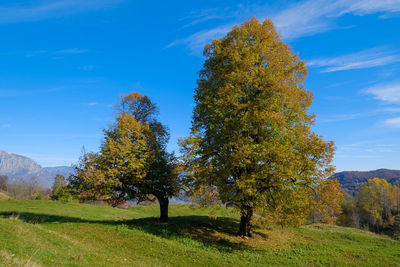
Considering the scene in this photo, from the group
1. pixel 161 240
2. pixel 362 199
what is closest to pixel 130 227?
pixel 161 240

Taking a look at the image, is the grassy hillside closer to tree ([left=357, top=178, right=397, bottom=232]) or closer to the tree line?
the tree line

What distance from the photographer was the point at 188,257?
1509 centimetres

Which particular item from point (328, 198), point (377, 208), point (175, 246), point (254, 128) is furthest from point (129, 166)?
point (377, 208)

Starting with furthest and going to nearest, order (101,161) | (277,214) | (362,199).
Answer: (362,199) < (101,161) < (277,214)

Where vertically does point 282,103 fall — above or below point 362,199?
above

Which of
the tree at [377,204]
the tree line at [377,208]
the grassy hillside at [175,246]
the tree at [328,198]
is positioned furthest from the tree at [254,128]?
the tree at [377,204]

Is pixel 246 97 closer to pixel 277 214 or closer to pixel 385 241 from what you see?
pixel 277 214

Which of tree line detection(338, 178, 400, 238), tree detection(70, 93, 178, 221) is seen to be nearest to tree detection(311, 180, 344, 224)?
tree detection(70, 93, 178, 221)

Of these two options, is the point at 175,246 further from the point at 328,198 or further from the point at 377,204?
the point at 377,204

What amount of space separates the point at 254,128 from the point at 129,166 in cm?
1074

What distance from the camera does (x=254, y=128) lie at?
60.0 feet

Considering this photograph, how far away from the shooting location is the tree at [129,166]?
20359 millimetres

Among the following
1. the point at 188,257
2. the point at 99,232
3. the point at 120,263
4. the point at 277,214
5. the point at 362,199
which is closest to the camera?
the point at 120,263

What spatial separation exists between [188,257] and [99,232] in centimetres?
744
